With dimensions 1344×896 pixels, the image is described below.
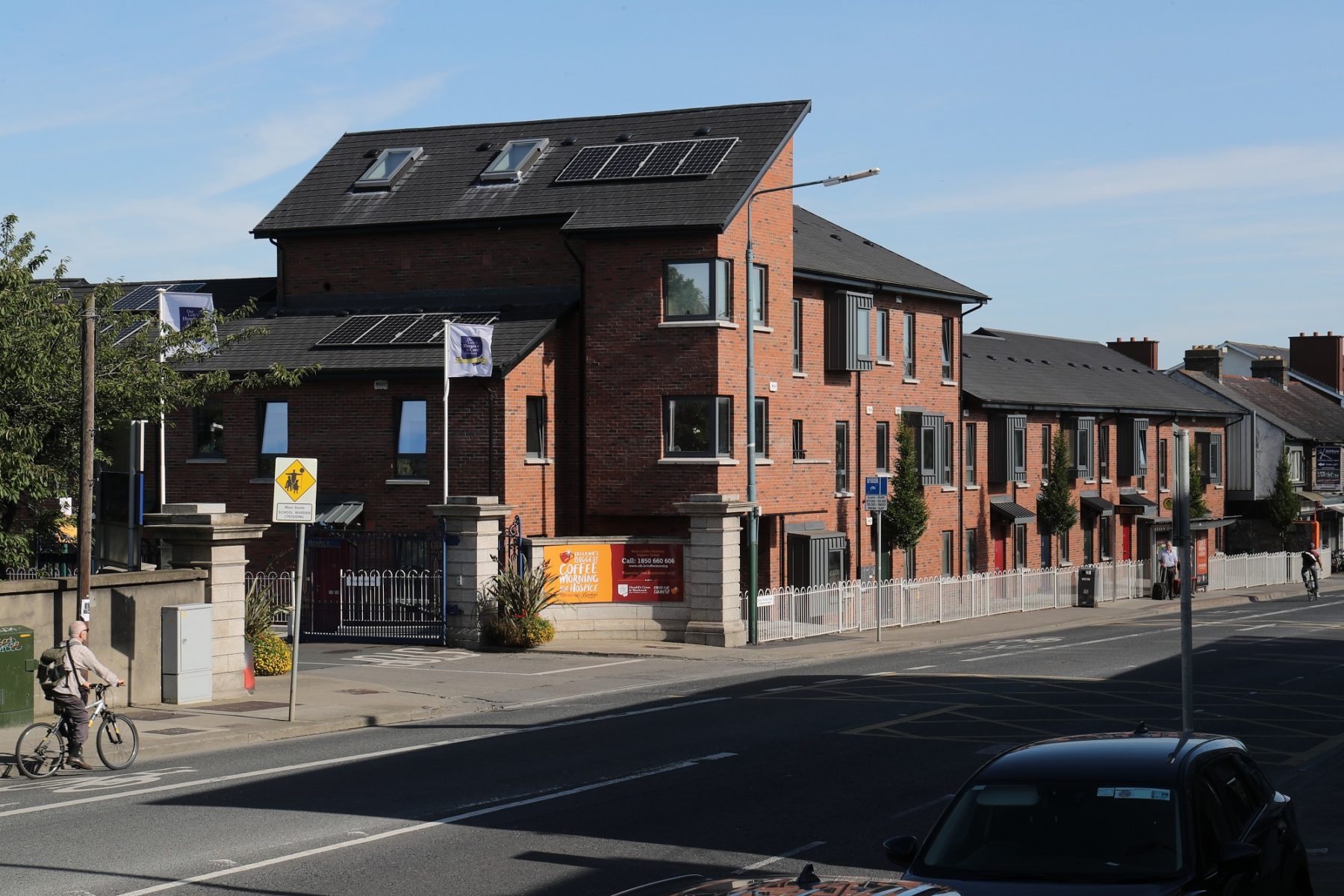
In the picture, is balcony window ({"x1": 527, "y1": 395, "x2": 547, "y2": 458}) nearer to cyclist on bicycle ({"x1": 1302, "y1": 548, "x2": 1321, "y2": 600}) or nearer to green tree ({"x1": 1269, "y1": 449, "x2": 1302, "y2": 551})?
cyclist on bicycle ({"x1": 1302, "y1": 548, "x2": 1321, "y2": 600})

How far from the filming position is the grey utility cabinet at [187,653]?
21.7 m

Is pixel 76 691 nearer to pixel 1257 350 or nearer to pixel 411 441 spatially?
pixel 411 441

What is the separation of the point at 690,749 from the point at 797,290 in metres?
23.1

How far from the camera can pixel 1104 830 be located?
771 cm

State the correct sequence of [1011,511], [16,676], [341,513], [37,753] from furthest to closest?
[1011,511] → [341,513] → [16,676] → [37,753]

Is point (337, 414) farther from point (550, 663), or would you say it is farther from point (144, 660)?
point (144, 660)

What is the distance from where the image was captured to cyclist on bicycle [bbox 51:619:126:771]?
1659cm

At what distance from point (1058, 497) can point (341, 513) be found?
26.8 meters

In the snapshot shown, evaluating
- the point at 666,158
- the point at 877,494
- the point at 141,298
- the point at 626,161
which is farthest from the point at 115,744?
the point at 141,298

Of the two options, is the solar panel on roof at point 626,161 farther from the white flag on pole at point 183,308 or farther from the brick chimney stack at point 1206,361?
the brick chimney stack at point 1206,361

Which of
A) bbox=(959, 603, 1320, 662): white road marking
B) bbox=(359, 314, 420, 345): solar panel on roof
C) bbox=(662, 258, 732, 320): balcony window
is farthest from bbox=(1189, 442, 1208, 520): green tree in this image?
bbox=(359, 314, 420, 345): solar panel on roof

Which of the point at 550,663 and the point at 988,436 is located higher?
the point at 988,436

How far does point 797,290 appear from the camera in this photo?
39.3 m

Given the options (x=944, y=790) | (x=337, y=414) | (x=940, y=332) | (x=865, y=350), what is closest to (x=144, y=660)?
(x=944, y=790)
